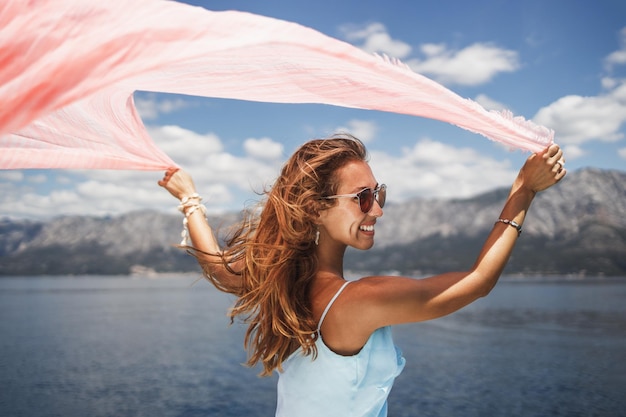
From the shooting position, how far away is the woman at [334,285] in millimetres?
1973

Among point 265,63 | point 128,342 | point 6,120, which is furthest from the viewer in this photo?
point 128,342

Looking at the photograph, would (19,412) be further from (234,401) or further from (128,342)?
(128,342)

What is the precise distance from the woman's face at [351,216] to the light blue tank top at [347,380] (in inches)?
8.9

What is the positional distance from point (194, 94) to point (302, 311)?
3.26ft

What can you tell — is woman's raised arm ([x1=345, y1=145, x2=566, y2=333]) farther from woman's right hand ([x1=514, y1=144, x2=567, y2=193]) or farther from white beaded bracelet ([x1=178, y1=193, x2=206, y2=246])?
white beaded bracelet ([x1=178, y1=193, x2=206, y2=246])

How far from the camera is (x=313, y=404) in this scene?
7.04 feet

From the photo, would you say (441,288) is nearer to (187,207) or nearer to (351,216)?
(351,216)

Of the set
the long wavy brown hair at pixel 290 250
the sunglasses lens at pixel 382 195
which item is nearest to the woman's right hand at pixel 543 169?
the sunglasses lens at pixel 382 195

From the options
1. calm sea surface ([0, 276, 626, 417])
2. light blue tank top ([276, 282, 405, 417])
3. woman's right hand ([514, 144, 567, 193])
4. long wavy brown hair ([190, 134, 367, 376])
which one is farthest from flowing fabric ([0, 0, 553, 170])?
calm sea surface ([0, 276, 626, 417])

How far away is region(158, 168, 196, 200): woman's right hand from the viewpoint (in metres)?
3.21

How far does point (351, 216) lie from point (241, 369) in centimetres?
3903

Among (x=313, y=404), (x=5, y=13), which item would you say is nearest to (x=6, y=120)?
(x=5, y=13)

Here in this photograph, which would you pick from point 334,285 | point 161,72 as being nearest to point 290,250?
point 334,285

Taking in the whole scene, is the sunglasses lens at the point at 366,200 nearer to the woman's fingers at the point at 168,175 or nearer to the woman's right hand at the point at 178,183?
the woman's right hand at the point at 178,183
